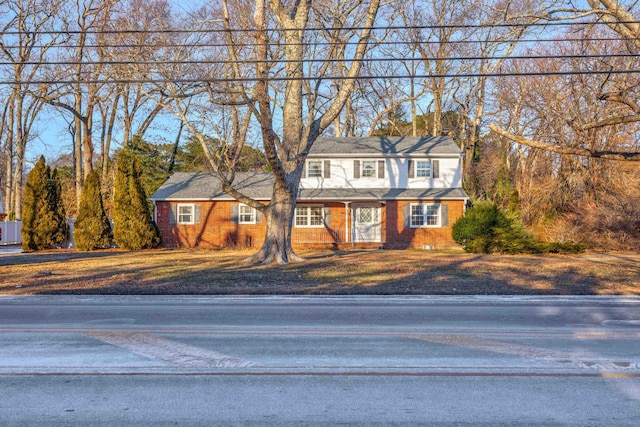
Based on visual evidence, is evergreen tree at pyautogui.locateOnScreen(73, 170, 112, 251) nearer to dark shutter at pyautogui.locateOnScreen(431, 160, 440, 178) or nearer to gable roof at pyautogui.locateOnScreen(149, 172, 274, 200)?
gable roof at pyautogui.locateOnScreen(149, 172, 274, 200)

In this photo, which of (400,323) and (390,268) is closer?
(400,323)

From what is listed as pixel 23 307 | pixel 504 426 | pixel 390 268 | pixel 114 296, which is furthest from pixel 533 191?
pixel 504 426

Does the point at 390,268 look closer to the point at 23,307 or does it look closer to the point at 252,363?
the point at 23,307

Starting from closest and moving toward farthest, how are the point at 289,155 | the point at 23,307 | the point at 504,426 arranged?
the point at 504,426 < the point at 23,307 < the point at 289,155

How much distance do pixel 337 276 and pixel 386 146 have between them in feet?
58.1

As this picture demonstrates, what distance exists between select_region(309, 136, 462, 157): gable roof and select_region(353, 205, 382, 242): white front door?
122 inches

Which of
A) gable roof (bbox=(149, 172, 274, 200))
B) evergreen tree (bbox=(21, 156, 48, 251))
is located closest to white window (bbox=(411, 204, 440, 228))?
gable roof (bbox=(149, 172, 274, 200))

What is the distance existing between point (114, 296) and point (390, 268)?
8.59 m

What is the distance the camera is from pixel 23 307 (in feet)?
39.0

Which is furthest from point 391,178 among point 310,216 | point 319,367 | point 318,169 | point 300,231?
point 319,367

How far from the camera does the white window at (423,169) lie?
32219 millimetres

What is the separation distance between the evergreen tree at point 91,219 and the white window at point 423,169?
16483 millimetres

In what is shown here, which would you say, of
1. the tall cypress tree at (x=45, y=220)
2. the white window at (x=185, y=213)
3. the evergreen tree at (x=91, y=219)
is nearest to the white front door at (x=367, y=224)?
the white window at (x=185, y=213)

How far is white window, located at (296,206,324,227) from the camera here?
31703 millimetres
